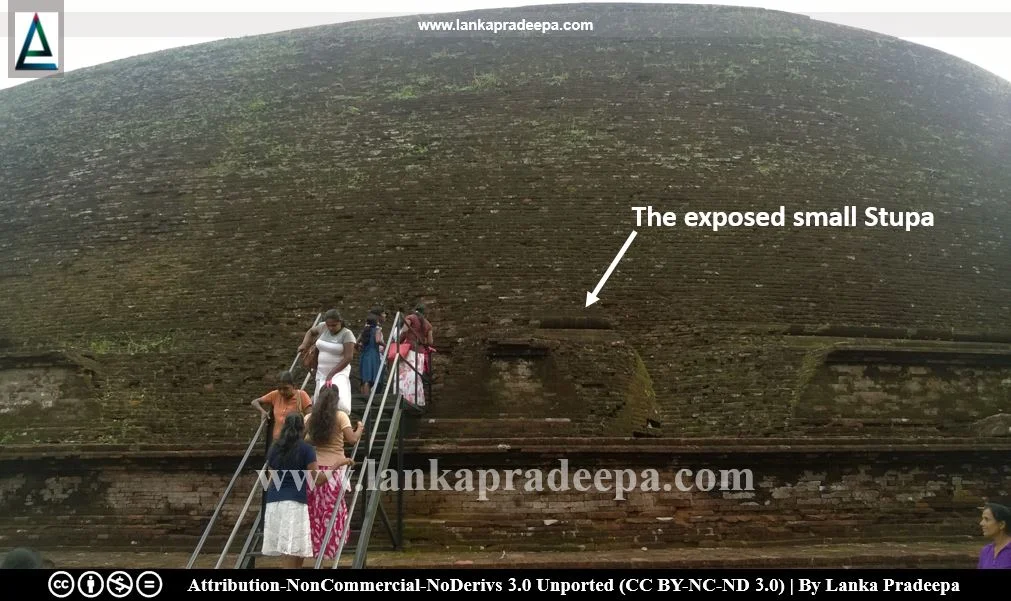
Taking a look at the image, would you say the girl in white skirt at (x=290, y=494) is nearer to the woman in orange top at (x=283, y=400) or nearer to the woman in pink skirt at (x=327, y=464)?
the woman in pink skirt at (x=327, y=464)

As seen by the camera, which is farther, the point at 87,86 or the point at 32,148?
the point at 87,86

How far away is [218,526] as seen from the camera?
7.00 metres

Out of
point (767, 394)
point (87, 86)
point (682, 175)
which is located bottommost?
point (767, 394)

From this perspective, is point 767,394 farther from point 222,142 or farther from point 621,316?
point 222,142

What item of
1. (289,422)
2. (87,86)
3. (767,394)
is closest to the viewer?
(289,422)

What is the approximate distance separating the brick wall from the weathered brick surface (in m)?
1.30

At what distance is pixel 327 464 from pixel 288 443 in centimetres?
37

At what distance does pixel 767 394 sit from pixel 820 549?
2.41 meters

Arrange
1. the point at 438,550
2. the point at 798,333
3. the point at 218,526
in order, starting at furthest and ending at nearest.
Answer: the point at 798,333 < the point at 218,526 < the point at 438,550

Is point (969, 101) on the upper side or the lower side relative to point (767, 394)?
upper

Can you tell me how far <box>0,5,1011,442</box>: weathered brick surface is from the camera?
9.96 meters

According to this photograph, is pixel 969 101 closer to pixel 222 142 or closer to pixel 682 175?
pixel 682 175

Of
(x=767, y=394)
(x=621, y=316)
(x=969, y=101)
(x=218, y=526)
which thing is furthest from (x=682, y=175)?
(x=218, y=526)
